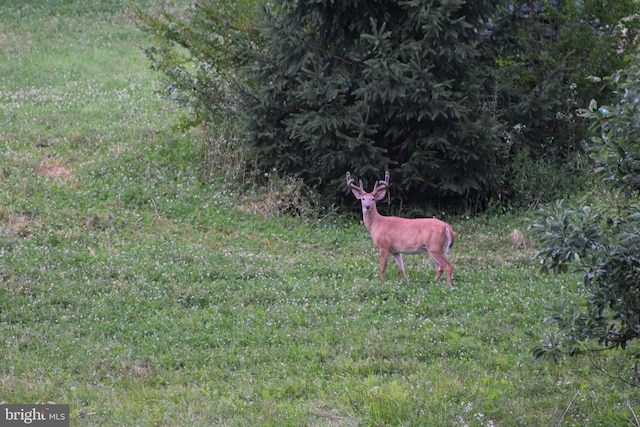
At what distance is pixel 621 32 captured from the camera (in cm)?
1479

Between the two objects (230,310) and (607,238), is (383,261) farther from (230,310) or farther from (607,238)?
(607,238)

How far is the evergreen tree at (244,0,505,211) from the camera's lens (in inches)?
489

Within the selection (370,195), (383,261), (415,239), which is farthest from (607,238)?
(370,195)

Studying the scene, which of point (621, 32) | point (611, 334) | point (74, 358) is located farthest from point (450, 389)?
point (621, 32)

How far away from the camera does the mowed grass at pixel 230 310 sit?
23.7ft

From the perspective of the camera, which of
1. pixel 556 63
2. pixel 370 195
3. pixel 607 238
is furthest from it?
pixel 556 63

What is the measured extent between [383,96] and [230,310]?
437 cm

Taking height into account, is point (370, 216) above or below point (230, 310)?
above

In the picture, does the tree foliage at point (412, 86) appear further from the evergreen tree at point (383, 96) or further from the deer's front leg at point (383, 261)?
the deer's front leg at point (383, 261)

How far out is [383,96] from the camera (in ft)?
40.5

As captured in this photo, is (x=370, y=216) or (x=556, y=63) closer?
(x=370, y=216)

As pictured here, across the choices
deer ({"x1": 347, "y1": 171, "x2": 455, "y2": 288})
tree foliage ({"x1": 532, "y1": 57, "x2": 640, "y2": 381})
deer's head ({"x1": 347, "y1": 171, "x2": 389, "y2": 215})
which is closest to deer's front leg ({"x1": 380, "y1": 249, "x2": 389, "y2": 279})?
deer ({"x1": 347, "y1": 171, "x2": 455, "y2": 288})

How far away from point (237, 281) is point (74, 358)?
2.62 m

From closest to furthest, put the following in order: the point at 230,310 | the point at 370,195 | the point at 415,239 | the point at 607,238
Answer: the point at 607,238, the point at 230,310, the point at 415,239, the point at 370,195
